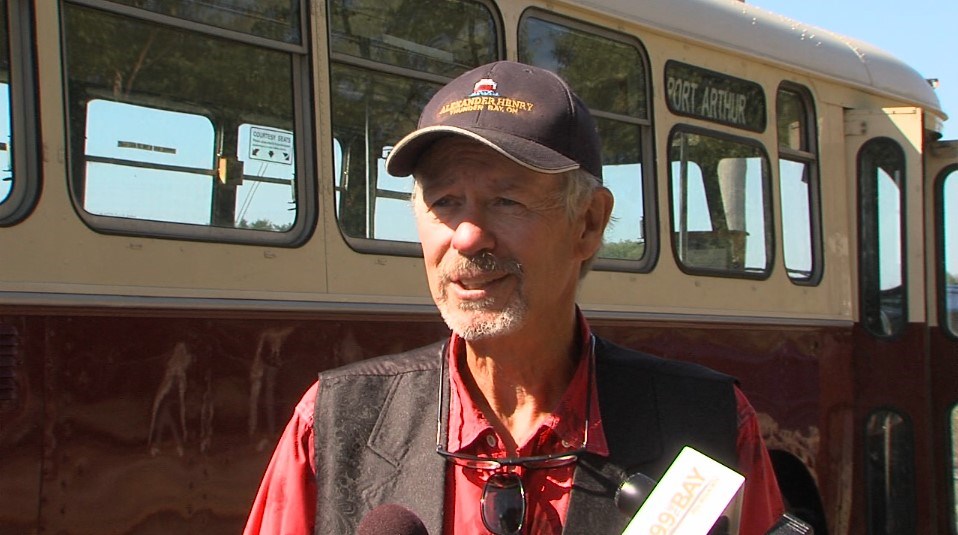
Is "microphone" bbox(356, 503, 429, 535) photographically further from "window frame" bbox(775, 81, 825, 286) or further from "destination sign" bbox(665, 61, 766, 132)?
"window frame" bbox(775, 81, 825, 286)

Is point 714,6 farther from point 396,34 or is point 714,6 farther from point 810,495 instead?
point 810,495

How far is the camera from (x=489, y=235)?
188 cm

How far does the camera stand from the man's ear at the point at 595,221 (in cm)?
203

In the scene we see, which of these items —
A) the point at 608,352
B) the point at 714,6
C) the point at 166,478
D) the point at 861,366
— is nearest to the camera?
the point at 608,352

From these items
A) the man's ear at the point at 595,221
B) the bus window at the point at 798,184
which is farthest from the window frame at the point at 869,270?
the man's ear at the point at 595,221

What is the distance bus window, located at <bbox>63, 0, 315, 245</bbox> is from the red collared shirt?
148 centimetres

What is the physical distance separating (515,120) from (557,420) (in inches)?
19.1

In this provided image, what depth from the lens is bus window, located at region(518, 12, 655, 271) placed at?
4668mm

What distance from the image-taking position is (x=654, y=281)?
489 cm

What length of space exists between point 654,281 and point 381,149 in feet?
4.99

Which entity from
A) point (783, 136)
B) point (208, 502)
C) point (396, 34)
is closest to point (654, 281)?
point (783, 136)

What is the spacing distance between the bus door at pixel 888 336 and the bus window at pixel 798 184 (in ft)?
0.87

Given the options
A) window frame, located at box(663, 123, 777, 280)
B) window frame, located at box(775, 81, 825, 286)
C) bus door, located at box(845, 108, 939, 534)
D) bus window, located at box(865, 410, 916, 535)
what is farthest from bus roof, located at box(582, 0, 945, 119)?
bus window, located at box(865, 410, 916, 535)

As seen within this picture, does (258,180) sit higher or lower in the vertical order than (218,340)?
higher
